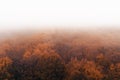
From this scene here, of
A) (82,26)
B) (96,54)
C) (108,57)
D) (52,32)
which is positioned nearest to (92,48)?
(96,54)

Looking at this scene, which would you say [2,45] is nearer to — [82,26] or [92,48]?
[92,48]

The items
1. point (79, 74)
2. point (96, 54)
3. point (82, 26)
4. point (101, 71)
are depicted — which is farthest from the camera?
point (82, 26)

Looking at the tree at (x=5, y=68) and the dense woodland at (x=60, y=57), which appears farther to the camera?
the dense woodland at (x=60, y=57)

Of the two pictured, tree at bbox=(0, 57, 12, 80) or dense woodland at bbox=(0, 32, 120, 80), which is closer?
tree at bbox=(0, 57, 12, 80)

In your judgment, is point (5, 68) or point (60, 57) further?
point (60, 57)

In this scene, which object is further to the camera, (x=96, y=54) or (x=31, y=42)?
(x=31, y=42)

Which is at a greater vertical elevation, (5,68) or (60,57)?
(60,57)

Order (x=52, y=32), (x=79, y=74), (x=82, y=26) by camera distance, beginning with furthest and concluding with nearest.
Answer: (x=82, y=26), (x=52, y=32), (x=79, y=74)
